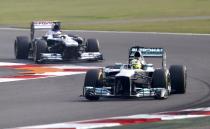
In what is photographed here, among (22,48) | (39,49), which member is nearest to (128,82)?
(39,49)

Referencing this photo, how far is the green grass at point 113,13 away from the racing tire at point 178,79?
20671 millimetres

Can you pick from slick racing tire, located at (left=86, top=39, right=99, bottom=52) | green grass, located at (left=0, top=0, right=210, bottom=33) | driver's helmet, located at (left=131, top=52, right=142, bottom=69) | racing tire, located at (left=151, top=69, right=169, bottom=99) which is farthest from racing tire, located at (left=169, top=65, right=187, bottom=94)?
green grass, located at (left=0, top=0, right=210, bottom=33)

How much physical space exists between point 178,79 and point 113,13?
35256 mm

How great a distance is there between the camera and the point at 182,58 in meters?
29.6

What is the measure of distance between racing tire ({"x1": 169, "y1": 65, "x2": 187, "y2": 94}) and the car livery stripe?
284 centimetres

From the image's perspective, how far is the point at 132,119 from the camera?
15883 mm

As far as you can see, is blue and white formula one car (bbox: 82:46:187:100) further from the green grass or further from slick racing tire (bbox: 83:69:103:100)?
the green grass

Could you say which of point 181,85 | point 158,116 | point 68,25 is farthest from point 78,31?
point 158,116

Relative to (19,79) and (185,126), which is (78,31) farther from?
(185,126)

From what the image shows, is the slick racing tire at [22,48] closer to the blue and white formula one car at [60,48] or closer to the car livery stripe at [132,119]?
the blue and white formula one car at [60,48]

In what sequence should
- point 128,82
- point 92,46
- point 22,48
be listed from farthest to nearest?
1. point 22,48
2. point 92,46
3. point 128,82

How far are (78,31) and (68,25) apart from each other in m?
4.74

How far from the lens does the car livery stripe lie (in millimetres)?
15164

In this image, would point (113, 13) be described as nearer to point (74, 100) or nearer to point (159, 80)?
point (74, 100)
